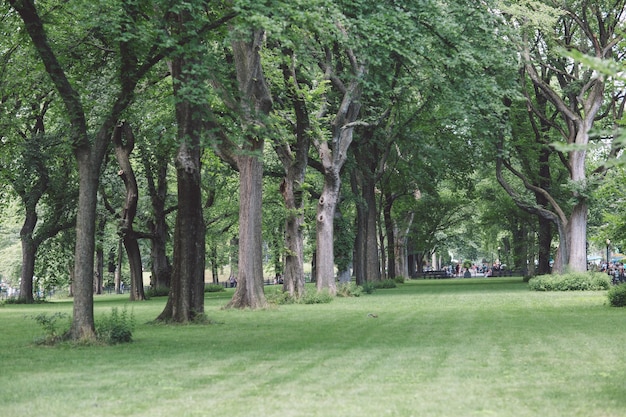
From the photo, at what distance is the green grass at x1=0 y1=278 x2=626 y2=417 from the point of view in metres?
9.37

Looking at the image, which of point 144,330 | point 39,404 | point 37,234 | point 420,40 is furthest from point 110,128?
point 37,234

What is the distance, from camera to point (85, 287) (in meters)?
16.4

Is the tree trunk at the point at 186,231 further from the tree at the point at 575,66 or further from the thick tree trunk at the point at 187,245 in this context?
the tree at the point at 575,66

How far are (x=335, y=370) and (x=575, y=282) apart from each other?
1140 inches

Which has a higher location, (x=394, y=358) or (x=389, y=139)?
(x=389, y=139)

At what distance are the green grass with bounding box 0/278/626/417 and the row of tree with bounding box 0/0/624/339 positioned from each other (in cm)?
251

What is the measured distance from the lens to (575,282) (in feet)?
128

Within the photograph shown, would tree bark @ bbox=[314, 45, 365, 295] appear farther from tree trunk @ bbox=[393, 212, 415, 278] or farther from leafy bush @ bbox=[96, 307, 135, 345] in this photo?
tree trunk @ bbox=[393, 212, 415, 278]

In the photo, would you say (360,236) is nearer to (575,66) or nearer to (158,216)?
(158,216)

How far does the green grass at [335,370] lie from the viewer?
9.37 meters

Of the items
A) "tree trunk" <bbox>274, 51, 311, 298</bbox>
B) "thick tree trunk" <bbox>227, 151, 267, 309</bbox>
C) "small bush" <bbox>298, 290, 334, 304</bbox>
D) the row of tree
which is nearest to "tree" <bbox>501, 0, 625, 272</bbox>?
the row of tree

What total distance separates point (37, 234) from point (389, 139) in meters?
17.8

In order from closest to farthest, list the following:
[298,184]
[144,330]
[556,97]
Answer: [144,330] < [298,184] < [556,97]

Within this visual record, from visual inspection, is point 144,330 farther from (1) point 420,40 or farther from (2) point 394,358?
(1) point 420,40
